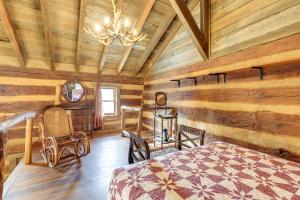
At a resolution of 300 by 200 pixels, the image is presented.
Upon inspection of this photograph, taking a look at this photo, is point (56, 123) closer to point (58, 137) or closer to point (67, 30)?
point (58, 137)

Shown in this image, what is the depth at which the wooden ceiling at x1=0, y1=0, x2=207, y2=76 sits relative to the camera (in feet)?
11.4

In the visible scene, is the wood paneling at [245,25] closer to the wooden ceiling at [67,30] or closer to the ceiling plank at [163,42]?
the ceiling plank at [163,42]

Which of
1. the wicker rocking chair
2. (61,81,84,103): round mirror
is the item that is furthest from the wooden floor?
(61,81,84,103): round mirror

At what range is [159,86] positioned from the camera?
18.4 feet

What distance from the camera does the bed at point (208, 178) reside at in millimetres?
1168

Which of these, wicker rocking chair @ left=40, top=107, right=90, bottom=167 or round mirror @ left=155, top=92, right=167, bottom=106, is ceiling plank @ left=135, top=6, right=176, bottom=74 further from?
wicker rocking chair @ left=40, top=107, right=90, bottom=167

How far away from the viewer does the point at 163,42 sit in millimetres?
4965

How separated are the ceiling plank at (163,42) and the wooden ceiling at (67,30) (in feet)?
0.13

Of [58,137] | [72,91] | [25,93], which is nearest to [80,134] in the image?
[58,137]

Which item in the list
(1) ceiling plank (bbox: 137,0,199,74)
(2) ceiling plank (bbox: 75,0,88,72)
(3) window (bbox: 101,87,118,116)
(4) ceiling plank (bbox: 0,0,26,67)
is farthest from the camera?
(3) window (bbox: 101,87,118,116)

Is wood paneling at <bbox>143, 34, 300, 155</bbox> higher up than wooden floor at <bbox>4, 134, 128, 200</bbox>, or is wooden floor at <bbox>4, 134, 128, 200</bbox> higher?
wood paneling at <bbox>143, 34, 300, 155</bbox>

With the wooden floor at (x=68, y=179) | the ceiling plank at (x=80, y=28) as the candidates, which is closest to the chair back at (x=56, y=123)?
the wooden floor at (x=68, y=179)

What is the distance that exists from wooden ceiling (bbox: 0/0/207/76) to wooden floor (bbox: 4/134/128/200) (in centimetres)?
265

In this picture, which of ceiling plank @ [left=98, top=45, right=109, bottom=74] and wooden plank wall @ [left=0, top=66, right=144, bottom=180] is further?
ceiling plank @ [left=98, top=45, right=109, bottom=74]
